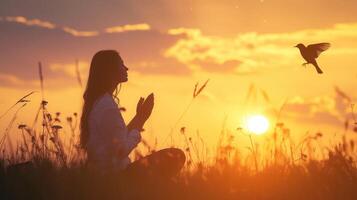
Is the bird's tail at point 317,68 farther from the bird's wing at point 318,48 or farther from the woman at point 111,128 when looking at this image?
the woman at point 111,128

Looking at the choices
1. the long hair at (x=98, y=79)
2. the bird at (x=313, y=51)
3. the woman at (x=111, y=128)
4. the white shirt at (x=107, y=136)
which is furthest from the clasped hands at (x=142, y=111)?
the bird at (x=313, y=51)

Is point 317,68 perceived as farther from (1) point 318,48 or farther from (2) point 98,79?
(2) point 98,79

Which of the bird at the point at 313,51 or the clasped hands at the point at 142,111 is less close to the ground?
the bird at the point at 313,51

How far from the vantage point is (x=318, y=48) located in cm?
805

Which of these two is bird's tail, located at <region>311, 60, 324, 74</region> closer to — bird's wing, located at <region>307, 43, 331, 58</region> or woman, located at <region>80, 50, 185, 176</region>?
bird's wing, located at <region>307, 43, 331, 58</region>

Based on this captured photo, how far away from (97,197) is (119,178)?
23.7 inches

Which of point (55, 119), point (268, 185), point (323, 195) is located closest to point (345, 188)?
point (323, 195)

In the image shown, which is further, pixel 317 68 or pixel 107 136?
pixel 317 68

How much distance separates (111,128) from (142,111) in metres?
0.43

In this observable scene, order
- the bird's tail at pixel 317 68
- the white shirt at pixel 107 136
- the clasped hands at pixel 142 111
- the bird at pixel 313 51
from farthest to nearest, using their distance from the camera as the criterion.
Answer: the bird at pixel 313 51
the bird's tail at pixel 317 68
the clasped hands at pixel 142 111
the white shirt at pixel 107 136

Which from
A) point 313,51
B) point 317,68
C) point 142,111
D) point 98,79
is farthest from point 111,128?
point 313,51

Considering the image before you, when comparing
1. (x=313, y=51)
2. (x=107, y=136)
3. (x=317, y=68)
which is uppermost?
(x=313, y=51)

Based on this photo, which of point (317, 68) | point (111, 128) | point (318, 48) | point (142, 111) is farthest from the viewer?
point (318, 48)

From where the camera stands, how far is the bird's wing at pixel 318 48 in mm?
8008
